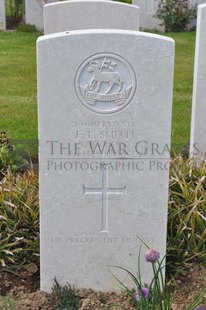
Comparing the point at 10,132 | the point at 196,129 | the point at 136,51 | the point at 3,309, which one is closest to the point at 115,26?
the point at 196,129

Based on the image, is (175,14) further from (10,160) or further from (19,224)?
(19,224)

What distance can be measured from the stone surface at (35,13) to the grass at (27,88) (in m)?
0.43

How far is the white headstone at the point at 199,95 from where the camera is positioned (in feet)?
17.1

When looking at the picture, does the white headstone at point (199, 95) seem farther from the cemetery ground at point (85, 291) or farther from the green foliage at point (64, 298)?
the green foliage at point (64, 298)

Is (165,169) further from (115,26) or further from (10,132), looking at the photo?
(10,132)

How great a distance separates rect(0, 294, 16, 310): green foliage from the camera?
3.33 meters

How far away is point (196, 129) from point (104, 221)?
2011 mm

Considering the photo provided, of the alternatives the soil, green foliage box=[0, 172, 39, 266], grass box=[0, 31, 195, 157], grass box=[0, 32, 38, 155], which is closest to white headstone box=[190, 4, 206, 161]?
grass box=[0, 31, 195, 157]

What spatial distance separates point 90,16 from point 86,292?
298 centimetres

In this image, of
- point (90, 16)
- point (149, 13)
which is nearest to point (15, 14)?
point (149, 13)

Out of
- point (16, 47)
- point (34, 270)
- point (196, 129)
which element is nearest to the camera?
point (34, 270)

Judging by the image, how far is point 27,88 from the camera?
8.88 metres

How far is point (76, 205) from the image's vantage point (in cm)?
366

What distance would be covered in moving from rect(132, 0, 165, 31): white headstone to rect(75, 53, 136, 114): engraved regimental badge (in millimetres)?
10204
